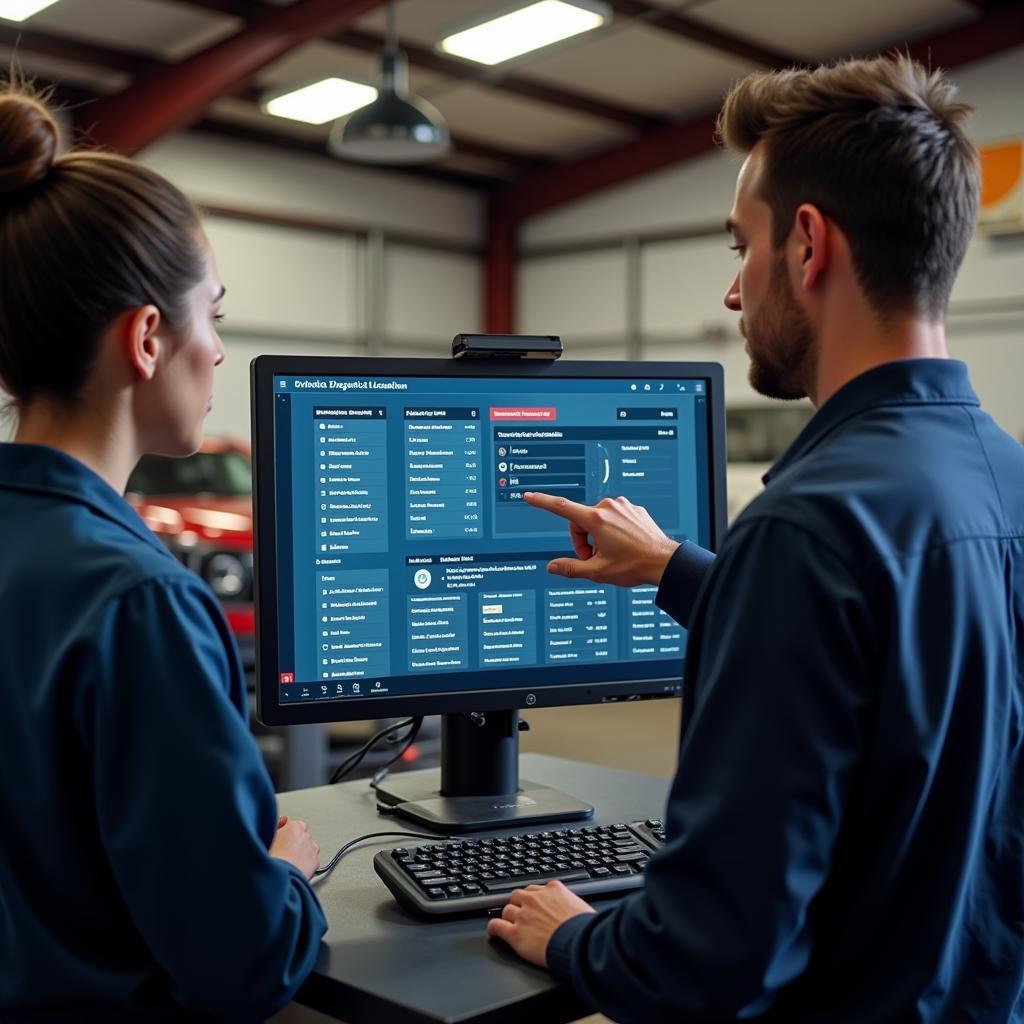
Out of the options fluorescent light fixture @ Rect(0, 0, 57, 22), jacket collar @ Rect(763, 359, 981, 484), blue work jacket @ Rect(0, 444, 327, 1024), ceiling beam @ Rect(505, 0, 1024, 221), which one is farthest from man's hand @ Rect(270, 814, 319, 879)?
ceiling beam @ Rect(505, 0, 1024, 221)

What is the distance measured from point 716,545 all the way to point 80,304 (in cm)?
94

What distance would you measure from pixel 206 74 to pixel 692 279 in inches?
156

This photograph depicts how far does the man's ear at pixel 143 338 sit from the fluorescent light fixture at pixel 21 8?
237 inches

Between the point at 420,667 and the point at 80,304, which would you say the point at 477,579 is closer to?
the point at 420,667

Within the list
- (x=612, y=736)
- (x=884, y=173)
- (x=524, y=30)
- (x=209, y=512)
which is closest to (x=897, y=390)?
(x=884, y=173)

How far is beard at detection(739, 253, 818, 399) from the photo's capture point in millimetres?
1193

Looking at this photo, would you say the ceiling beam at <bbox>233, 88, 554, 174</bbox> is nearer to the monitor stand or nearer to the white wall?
the white wall

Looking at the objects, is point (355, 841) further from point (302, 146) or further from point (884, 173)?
point (302, 146)

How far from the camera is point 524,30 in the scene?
673 cm

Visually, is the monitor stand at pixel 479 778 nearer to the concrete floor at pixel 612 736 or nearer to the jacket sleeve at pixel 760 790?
A: the jacket sleeve at pixel 760 790

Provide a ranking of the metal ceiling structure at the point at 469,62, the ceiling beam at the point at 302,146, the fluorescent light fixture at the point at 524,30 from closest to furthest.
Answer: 1. the fluorescent light fixture at the point at 524,30
2. the metal ceiling structure at the point at 469,62
3. the ceiling beam at the point at 302,146

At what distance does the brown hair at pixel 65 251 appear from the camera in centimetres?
115

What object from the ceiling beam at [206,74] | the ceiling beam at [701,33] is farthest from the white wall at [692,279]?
the ceiling beam at [206,74]

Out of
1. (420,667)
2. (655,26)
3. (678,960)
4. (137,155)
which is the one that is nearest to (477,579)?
(420,667)
